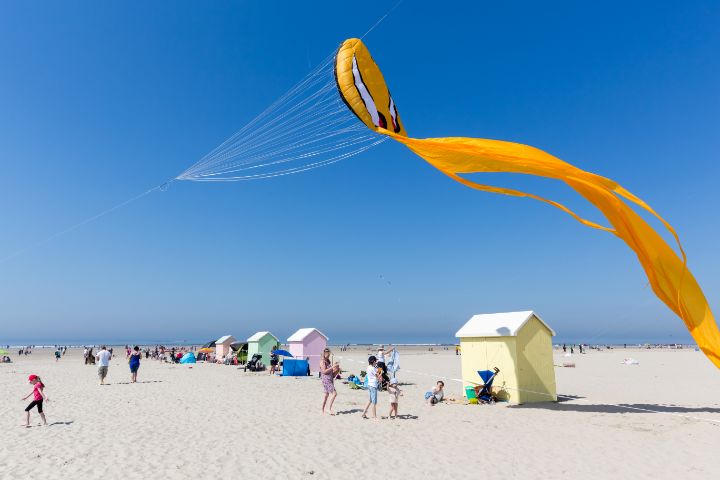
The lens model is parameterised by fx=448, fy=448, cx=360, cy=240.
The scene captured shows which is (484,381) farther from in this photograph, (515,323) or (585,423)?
(585,423)

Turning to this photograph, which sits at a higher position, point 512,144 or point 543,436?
point 512,144

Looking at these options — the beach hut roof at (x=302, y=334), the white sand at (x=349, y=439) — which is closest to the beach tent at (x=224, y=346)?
the beach hut roof at (x=302, y=334)

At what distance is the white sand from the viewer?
7559 millimetres

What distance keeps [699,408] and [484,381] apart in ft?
20.4

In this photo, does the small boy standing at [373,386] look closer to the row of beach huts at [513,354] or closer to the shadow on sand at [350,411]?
the shadow on sand at [350,411]

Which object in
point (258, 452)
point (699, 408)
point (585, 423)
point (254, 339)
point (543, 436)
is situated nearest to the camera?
point (258, 452)

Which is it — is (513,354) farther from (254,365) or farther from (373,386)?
(254,365)

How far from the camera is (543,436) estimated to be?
9.81 m

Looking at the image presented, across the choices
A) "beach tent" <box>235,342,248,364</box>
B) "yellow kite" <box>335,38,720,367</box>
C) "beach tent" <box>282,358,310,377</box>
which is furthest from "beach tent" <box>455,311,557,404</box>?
Result: "beach tent" <box>235,342,248,364</box>

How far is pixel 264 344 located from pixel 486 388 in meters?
17.1

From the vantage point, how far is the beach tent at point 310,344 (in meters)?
24.5

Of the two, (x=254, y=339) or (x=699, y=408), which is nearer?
(x=699, y=408)

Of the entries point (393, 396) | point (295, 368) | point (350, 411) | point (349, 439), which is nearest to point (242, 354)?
point (295, 368)

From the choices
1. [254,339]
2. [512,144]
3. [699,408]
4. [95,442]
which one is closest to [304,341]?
[254,339]
